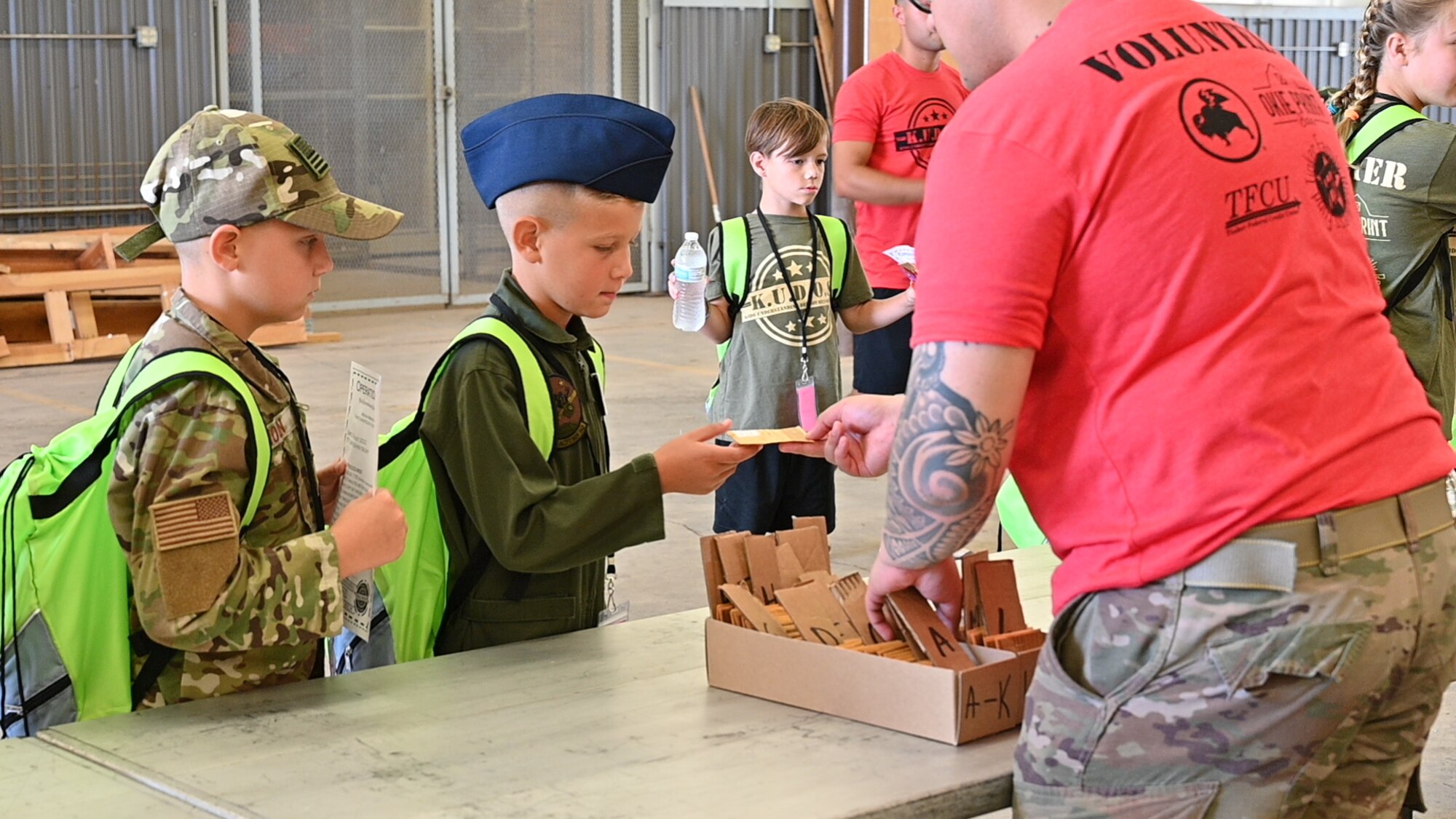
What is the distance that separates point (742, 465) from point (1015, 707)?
2.56 meters

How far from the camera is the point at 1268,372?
5.13ft

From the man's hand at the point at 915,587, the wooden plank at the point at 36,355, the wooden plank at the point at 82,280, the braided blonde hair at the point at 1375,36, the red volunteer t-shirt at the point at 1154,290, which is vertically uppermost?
the braided blonde hair at the point at 1375,36

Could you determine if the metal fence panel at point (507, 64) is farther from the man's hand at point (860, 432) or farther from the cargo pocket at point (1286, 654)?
the cargo pocket at point (1286, 654)

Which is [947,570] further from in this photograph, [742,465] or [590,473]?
[742,465]

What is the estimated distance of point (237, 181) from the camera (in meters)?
2.19

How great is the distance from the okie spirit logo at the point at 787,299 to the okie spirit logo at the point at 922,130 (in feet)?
2.10

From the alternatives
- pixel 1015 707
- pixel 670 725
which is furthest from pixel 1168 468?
pixel 670 725

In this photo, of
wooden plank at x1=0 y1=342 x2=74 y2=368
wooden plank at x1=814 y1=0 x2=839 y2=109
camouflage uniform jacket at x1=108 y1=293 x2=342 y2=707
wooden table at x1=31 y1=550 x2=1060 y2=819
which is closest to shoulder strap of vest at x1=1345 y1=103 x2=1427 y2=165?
wooden table at x1=31 y1=550 x2=1060 y2=819

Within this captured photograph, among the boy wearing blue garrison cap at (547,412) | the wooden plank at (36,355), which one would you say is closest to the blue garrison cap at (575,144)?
the boy wearing blue garrison cap at (547,412)

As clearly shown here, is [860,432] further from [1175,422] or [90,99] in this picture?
[90,99]

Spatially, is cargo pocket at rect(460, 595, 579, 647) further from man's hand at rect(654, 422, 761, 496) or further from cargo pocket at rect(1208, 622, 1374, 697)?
cargo pocket at rect(1208, 622, 1374, 697)

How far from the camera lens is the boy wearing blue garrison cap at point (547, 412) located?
229 centimetres

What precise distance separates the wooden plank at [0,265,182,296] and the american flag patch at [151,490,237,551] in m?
8.26

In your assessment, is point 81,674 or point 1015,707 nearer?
point 1015,707
